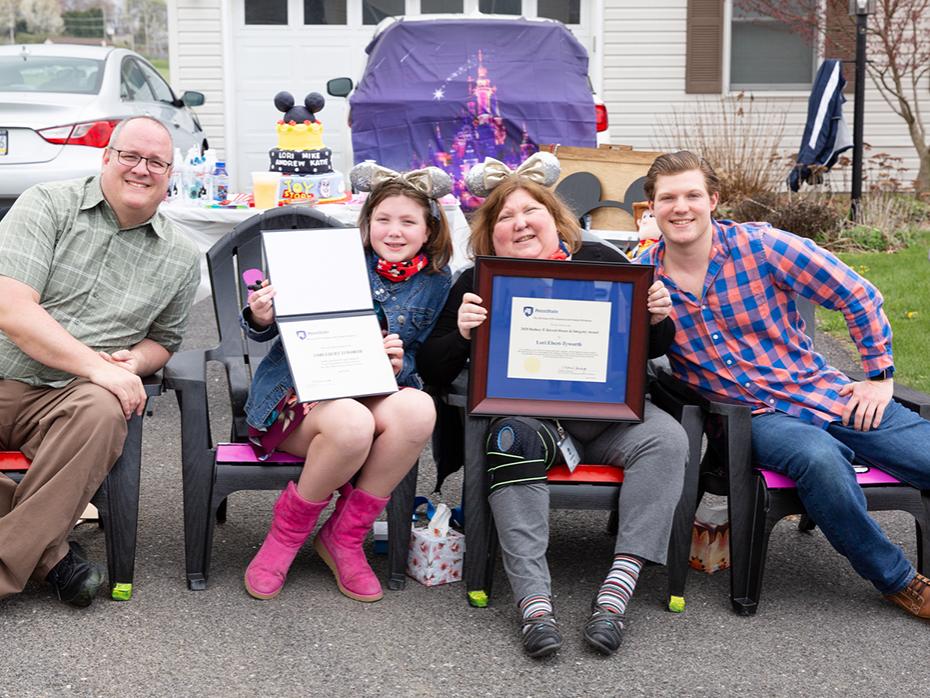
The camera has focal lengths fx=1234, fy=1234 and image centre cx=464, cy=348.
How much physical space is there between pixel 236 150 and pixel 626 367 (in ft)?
34.4

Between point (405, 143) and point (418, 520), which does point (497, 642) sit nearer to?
point (418, 520)

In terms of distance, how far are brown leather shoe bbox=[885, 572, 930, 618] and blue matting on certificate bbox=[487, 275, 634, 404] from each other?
100cm

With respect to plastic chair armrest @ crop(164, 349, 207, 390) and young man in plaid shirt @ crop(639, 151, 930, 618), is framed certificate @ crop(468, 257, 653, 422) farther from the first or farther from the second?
plastic chair armrest @ crop(164, 349, 207, 390)

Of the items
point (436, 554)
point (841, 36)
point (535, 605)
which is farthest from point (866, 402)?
point (841, 36)

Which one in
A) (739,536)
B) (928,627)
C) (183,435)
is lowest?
(928,627)

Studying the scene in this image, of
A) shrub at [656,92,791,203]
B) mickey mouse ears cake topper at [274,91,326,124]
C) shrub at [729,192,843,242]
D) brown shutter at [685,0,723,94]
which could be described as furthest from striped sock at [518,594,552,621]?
brown shutter at [685,0,723,94]

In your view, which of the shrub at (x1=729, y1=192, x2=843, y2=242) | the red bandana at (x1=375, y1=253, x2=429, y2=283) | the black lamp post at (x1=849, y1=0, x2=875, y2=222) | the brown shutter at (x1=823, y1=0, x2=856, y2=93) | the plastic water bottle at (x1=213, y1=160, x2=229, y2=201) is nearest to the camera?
the red bandana at (x1=375, y1=253, x2=429, y2=283)

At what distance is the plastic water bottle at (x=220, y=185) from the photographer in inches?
233

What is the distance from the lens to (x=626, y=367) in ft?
12.3

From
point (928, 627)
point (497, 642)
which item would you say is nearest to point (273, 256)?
point (497, 642)

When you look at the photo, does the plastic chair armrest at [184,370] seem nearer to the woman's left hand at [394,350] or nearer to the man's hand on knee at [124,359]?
the man's hand on knee at [124,359]

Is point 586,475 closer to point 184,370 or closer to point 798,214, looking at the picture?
point 184,370

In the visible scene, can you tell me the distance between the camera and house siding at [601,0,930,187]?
44.1ft

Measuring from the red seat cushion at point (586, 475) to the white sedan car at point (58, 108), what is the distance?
Answer: 5471 millimetres
